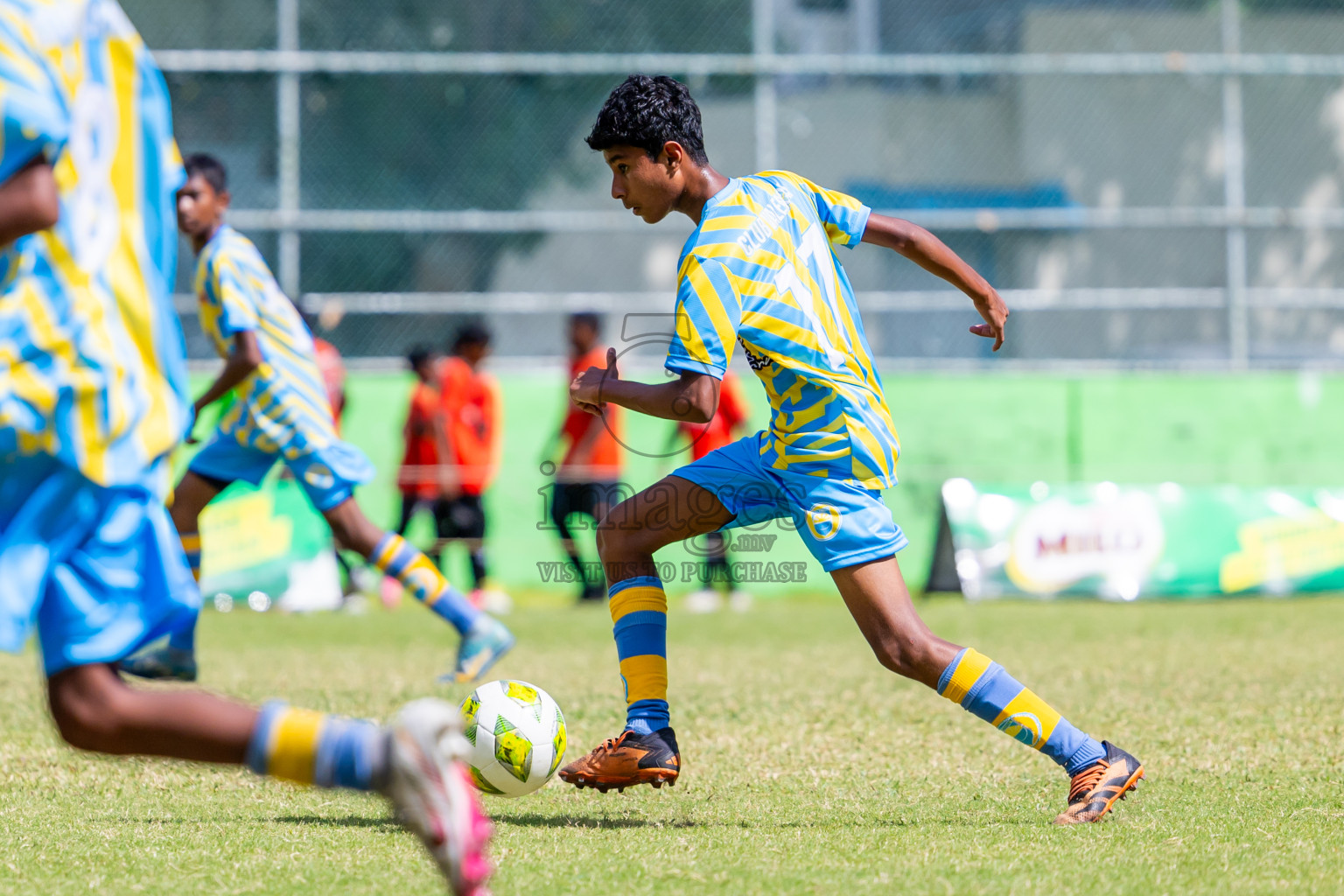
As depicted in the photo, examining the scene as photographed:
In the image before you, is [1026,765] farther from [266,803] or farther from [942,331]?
[942,331]

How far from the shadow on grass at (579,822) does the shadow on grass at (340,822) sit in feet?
1.00

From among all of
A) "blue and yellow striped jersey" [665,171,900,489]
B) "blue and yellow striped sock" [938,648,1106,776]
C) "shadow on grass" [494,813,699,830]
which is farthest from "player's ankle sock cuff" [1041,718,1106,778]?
"shadow on grass" [494,813,699,830]

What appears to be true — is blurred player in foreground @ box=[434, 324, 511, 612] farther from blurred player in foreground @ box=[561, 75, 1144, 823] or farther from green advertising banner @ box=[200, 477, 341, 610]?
blurred player in foreground @ box=[561, 75, 1144, 823]

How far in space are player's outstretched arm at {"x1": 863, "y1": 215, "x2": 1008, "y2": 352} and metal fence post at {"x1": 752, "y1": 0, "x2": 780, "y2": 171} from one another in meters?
10.2

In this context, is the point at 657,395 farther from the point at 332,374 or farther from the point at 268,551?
the point at 268,551

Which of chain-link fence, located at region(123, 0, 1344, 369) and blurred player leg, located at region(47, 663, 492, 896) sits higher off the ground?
chain-link fence, located at region(123, 0, 1344, 369)

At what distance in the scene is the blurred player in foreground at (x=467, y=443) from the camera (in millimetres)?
12336

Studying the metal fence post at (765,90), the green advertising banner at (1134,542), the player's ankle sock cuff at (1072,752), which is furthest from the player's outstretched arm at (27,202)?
the metal fence post at (765,90)

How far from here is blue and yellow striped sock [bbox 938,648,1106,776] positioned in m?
4.11

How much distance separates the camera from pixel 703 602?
38.5 feet

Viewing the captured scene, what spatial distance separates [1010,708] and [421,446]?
29.5ft

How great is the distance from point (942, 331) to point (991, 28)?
10.6 feet

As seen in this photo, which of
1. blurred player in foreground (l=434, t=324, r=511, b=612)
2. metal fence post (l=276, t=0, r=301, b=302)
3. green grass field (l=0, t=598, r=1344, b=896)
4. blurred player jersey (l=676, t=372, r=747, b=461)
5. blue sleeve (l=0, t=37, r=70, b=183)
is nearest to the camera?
blue sleeve (l=0, t=37, r=70, b=183)

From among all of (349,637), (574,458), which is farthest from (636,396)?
(574,458)
